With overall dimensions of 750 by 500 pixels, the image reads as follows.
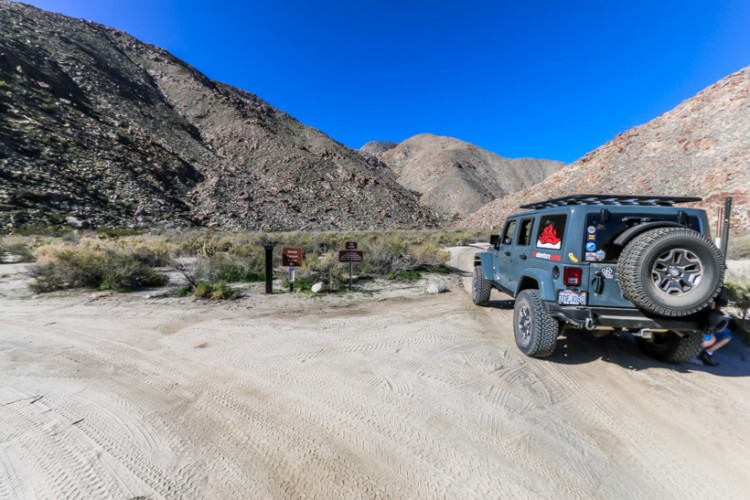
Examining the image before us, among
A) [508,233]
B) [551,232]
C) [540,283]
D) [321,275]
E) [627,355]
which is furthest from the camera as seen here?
[321,275]

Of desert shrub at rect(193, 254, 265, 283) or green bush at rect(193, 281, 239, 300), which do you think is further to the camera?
desert shrub at rect(193, 254, 265, 283)

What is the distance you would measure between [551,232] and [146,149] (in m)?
41.5

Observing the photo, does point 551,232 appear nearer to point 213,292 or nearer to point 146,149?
point 213,292

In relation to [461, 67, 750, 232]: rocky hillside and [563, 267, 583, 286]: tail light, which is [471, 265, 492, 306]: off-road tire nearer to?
[563, 267, 583, 286]: tail light

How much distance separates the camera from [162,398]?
10.6 feet

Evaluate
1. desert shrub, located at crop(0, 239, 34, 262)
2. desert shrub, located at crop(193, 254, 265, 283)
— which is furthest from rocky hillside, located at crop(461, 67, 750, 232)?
desert shrub, located at crop(0, 239, 34, 262)

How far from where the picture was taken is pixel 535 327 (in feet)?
13.2

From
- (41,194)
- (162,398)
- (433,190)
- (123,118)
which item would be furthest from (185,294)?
(433,190)

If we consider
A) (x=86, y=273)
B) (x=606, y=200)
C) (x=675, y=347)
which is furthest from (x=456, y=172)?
(x=675, y=347)

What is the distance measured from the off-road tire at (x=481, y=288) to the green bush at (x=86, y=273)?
8011mm

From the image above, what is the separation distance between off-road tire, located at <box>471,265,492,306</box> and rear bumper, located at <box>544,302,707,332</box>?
10.3 feet

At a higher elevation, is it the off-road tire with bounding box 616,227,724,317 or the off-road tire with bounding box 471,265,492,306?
the off-road tire with bounding box 616,227,724,317

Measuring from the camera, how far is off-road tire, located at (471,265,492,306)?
6857mm

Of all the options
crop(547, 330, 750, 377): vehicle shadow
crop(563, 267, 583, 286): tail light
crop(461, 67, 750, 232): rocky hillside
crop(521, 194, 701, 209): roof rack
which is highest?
crop(461, 67, 750, 232): rocky hillside
